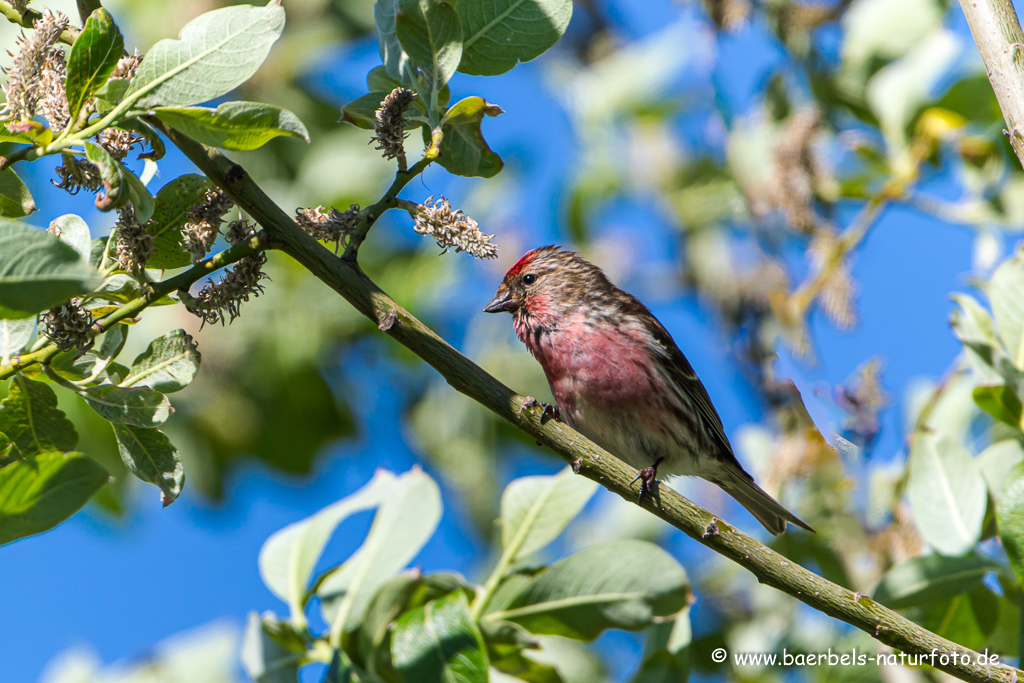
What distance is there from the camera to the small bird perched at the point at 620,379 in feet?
13.9

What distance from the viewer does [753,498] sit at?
4375 millimetres

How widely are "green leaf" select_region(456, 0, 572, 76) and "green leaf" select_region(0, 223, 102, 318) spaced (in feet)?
3.44

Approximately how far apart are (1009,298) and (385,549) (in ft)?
6.91

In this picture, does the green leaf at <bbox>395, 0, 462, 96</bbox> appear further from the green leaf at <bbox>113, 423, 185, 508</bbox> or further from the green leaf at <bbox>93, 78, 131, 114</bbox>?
the green leaf at <bbox>113, 423, 185, 508</bbox>

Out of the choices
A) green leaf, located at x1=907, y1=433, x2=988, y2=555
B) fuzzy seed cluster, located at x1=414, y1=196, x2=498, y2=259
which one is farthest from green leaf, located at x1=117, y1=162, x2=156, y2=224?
green leaf, located at x1=907, y1=433, x2=988, y2=555

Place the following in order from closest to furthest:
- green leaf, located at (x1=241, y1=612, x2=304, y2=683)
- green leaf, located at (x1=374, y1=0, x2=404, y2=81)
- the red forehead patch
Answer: green leaf, located at (x1=374, y1=0, x2=404, y2=81)
green leaf, located at (x1=241, y1=612, x2=304, y2=683)
the red forehead patch

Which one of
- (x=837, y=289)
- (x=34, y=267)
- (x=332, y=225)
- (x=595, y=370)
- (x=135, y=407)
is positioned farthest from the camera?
(x=837, y=289)

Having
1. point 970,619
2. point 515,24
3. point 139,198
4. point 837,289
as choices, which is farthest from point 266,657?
point 837,289

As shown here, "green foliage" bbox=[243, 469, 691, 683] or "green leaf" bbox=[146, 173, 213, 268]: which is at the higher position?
"green leaf" bbox=[146, 173, 213, 268]

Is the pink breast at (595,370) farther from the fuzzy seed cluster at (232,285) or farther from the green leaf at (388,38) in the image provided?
the fuzzy seed cluster at (232,285)

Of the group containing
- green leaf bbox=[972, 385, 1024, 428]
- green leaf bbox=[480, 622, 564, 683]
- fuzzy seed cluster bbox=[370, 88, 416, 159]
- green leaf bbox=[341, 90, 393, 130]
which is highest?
green leaf bbox=[972, 385, 1024, 428]

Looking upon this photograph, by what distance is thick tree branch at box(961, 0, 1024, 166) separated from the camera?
2.12m

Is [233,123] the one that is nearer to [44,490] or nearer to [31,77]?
[31,77]

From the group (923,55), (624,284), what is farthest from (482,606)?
(624,284)
